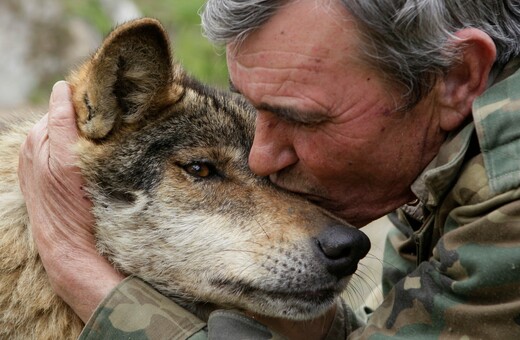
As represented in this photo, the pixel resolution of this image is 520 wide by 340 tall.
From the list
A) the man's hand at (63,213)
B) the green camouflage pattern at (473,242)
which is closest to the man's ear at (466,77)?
the green camouflage pattern at (473,242)

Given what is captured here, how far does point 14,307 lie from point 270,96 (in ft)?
4.95

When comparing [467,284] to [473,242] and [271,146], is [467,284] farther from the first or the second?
[271,146]

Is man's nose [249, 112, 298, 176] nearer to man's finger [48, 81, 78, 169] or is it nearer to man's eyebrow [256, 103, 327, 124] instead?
man's eyebrow [256, 103, 327, 124]

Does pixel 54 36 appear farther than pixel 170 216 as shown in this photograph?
Yes

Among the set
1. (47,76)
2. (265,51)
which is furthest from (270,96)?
(47,76)

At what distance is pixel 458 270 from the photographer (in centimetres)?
327

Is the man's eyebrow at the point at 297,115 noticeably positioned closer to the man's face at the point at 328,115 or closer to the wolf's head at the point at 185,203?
the man's face at the point at 328,115

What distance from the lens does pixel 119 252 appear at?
158 inches

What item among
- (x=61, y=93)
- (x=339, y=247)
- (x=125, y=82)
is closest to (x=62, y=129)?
(x=61, y=93)

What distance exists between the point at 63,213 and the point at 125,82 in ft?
2.23

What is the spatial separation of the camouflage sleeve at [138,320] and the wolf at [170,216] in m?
0.19

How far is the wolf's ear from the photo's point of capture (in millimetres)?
3852

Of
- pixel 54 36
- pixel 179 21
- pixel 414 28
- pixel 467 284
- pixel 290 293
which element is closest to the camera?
pixel 467 284

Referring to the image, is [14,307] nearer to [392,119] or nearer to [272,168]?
[272,168]
